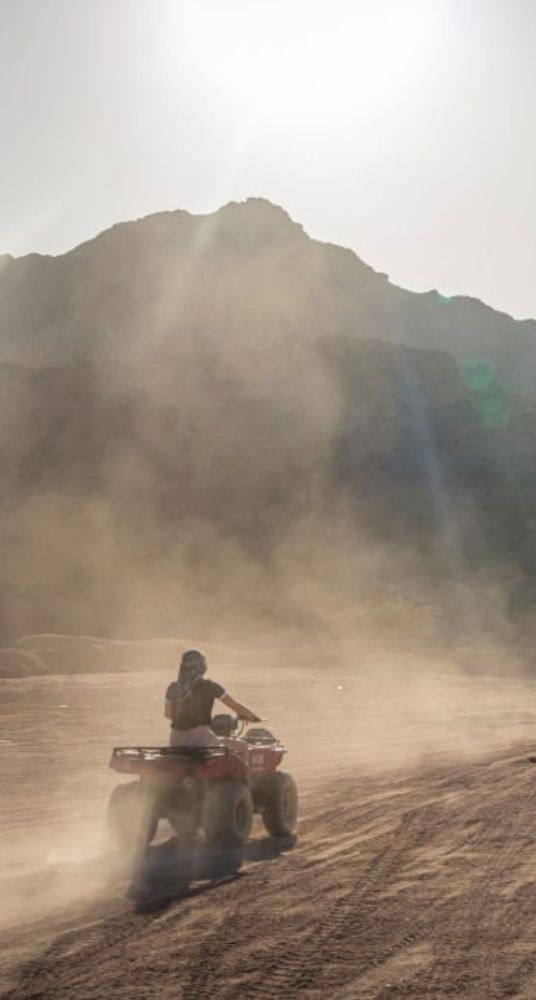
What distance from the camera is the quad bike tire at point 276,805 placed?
10125 mm

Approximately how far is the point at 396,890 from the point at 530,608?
58282 millimetres

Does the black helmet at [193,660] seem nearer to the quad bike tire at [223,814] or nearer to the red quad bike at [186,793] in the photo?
the red quad bike at [186,793]

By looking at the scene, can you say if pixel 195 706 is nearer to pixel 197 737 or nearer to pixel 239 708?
pixel 197 737

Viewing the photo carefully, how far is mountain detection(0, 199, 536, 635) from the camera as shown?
63.1 metres

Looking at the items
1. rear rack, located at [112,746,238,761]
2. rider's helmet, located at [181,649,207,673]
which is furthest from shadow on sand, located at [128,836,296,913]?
rider's helmet, located at [181,649,207,673]

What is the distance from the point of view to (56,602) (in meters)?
60.0

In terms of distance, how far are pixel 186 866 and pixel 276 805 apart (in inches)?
57.8

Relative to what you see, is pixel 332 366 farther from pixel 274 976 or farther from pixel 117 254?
pixel 274 976

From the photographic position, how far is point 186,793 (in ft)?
30.8

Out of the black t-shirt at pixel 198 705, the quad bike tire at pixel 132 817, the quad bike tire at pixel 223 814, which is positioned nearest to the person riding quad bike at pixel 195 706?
the black t-shirt at pixel 198 705

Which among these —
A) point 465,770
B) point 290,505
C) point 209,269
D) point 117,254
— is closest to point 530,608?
point 290,505

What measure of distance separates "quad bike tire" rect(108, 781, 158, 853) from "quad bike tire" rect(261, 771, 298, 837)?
1213mm

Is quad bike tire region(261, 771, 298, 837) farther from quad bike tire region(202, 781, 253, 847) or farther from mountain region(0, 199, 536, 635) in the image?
mountain region(0, 199, 536, 635)

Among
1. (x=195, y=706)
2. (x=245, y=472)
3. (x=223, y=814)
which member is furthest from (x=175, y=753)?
(x=245, y=472)
